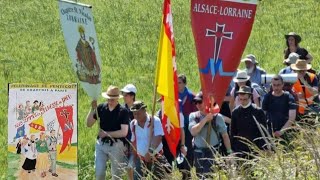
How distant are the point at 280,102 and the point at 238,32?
257cm

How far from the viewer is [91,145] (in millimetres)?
13234

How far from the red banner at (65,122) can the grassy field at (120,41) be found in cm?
217

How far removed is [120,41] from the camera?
25.8m

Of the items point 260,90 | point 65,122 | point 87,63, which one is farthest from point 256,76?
point 65,122

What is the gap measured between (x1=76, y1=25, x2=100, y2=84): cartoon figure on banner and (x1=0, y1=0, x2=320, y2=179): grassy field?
2.51 metres

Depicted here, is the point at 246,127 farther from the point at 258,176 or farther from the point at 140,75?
the point at 140,75

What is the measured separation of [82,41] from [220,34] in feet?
7.22

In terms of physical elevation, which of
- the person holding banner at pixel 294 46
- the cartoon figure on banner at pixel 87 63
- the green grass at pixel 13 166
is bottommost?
the green grass at pixel 13 166

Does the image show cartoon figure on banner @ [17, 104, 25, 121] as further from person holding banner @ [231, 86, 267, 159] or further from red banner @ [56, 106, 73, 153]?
person holding banner @ [231, 86, 267, 159]

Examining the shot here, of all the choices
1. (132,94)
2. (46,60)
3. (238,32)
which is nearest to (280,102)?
(132,94)

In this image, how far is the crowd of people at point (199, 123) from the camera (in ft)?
33.7

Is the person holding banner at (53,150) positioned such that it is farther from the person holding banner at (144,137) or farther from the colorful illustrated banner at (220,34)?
the colorful illustrated banner at (220,34)

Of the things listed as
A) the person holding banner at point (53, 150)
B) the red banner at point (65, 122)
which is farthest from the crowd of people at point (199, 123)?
the person holding banner at point (53, 150)

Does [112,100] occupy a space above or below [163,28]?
below
